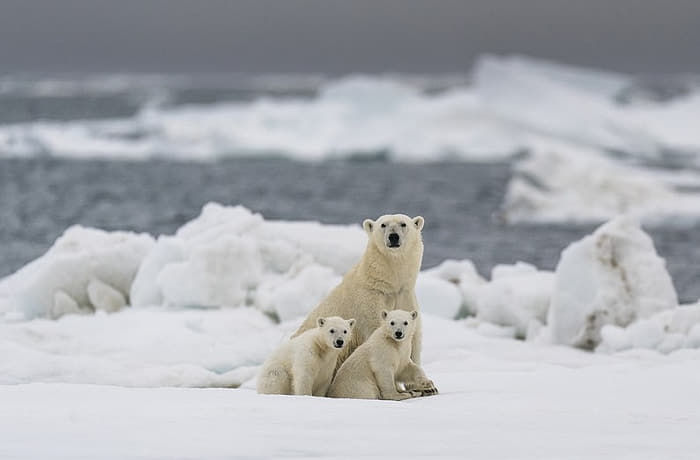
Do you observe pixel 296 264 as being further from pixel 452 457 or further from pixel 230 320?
pixel 452 457

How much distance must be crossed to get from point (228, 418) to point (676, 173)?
94.8 feet

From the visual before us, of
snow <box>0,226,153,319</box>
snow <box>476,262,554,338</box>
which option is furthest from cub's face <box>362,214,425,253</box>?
snow <box>0,226,153,319</box>

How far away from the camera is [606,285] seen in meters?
9.75

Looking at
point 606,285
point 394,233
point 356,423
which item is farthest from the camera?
point 606,285

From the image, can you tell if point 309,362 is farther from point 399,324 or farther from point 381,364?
point 399,324

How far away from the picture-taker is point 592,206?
2239 cm

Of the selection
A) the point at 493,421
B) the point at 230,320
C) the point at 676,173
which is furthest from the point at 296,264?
the point at 676,173

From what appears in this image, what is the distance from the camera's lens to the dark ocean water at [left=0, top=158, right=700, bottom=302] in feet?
61.1

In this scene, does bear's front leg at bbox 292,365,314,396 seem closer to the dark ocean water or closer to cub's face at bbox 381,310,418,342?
cub's face at bbox 381,310,418,342

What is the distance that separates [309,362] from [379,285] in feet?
2.27

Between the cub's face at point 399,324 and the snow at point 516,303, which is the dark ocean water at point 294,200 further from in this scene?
the cub's face at point 399,324

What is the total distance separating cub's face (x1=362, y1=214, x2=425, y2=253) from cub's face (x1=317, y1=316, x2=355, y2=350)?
542 mm

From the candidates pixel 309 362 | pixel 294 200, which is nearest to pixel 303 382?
pixel 309 362

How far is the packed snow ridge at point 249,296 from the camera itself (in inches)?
348
